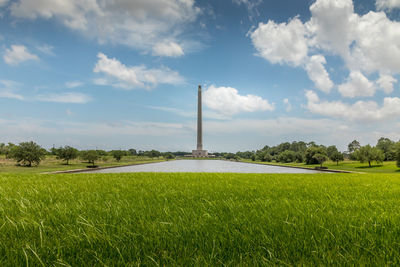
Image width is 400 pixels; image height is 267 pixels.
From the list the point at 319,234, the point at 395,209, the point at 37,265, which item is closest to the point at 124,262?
the point at 37,265

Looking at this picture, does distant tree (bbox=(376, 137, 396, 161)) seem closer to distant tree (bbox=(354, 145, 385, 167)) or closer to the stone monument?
distant tree (bbox=(354, 145, 385, 167))

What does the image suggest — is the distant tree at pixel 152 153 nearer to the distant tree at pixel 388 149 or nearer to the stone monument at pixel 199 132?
the stone monument at pixel 199 132

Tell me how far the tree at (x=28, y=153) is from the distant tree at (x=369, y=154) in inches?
2289

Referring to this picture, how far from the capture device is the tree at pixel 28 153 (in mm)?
31156

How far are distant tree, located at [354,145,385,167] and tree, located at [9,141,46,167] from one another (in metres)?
58.1

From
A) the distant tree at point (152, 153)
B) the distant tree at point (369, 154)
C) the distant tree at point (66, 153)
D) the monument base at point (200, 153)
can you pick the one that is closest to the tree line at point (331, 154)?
the distant tree at point (369, 154)

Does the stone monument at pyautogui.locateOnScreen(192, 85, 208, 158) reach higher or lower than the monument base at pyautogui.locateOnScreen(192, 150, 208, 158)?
higher

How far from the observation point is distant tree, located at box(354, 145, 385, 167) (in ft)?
137

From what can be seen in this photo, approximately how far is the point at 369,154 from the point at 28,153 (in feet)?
198

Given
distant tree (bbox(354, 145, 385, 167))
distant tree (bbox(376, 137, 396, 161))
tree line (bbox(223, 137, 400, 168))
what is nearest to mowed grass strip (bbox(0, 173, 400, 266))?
tree line (bbox(223, 137, 400, 168))

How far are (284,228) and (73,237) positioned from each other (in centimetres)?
184

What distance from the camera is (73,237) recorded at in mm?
1749

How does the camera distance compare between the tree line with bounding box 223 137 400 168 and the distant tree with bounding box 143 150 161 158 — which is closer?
the tree line with bounding box 223 137 400 168

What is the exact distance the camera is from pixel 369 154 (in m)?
42.2
